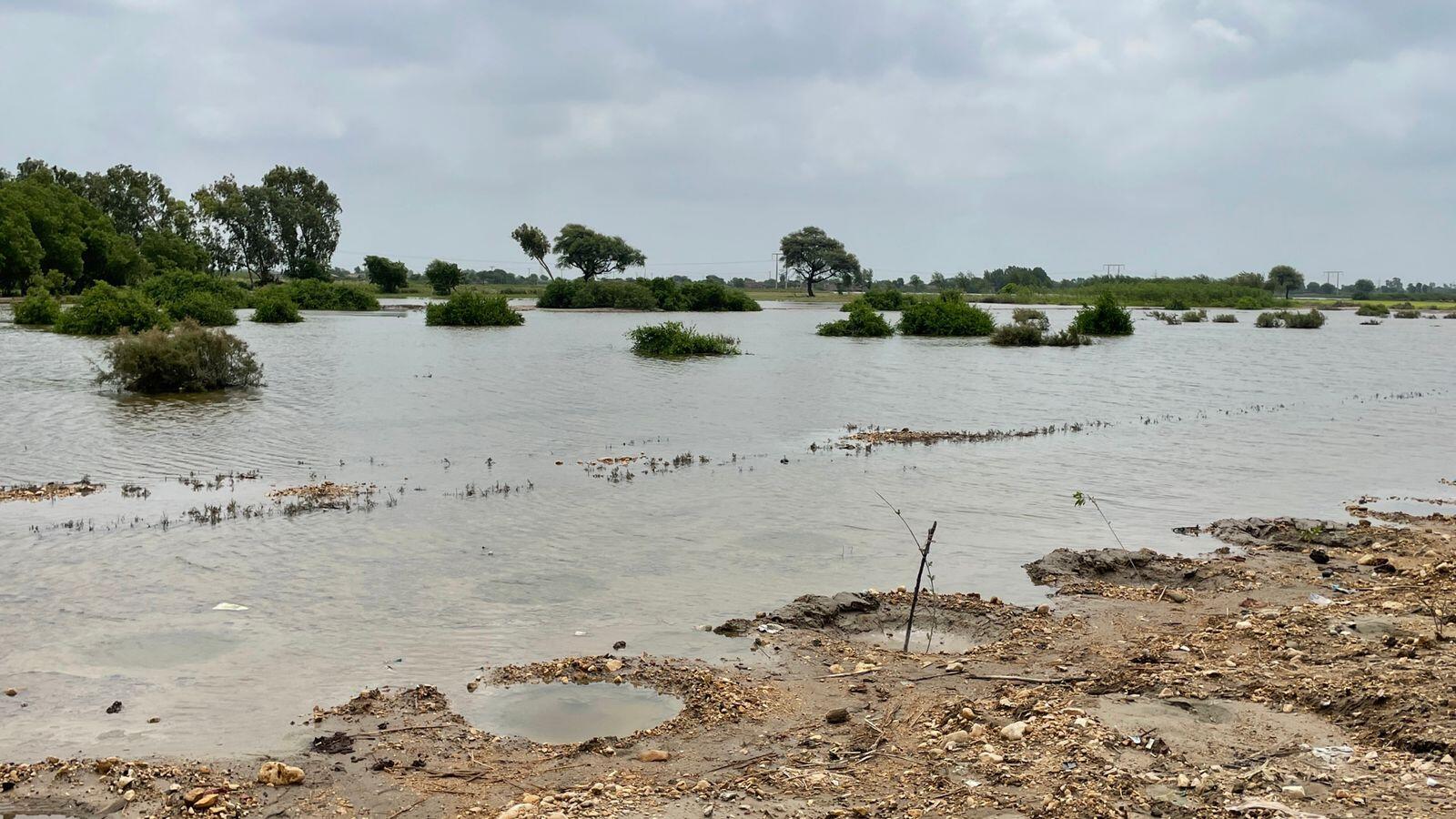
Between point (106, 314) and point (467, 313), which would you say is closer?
point (106, 314)

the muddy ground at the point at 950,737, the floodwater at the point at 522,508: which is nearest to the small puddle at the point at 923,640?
the muddy ground at the point at 950,737

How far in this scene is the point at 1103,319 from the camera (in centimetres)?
5491

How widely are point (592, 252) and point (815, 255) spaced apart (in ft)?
108

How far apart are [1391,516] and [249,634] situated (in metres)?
11.6

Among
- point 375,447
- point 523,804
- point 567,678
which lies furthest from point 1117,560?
point 375,447

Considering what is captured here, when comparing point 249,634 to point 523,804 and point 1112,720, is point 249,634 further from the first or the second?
point 1112,720

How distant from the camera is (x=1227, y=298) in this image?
111250 millimetres

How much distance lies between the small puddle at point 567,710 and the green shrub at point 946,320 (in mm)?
47800

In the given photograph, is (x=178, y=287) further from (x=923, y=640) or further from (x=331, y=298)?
(x=923, y=640)

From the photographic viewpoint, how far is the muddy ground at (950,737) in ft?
15.9

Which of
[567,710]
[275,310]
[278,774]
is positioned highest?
[275,310]

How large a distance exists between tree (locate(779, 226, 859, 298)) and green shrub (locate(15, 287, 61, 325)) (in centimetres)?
9225

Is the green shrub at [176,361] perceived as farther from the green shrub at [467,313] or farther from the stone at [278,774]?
the green shrub at [467,313]

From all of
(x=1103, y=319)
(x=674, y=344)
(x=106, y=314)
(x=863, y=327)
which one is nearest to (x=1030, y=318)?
(x=1103, y=319)
